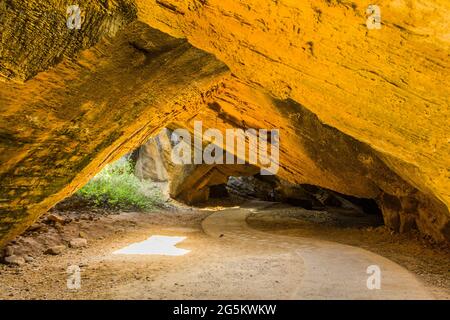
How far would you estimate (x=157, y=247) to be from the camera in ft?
24.5

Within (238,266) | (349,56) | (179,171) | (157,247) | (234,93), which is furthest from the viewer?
(179,171)

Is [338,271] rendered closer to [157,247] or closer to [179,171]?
[157,247]

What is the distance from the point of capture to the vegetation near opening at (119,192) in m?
11.5

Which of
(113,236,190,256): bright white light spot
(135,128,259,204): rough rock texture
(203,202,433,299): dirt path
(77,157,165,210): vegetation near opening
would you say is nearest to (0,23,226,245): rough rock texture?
(113,236,190,256): bright white light spot

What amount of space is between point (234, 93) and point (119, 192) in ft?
25.6

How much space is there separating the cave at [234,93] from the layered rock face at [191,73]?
0.05ft

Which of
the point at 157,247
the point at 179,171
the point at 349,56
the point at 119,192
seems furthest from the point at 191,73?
the point at 179,171

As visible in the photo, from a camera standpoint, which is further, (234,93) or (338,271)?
(234,93)

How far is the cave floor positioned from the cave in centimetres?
11

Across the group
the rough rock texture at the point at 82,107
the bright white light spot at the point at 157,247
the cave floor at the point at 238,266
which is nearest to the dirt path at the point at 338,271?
the cave floor at the point at 238,266

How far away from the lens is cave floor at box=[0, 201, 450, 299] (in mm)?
4336

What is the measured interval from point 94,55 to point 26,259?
4386mm

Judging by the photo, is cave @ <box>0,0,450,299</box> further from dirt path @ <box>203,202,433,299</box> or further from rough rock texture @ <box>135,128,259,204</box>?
rough rock texture @ <box>135,128,259,204</box>

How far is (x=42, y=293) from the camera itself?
4453mm
